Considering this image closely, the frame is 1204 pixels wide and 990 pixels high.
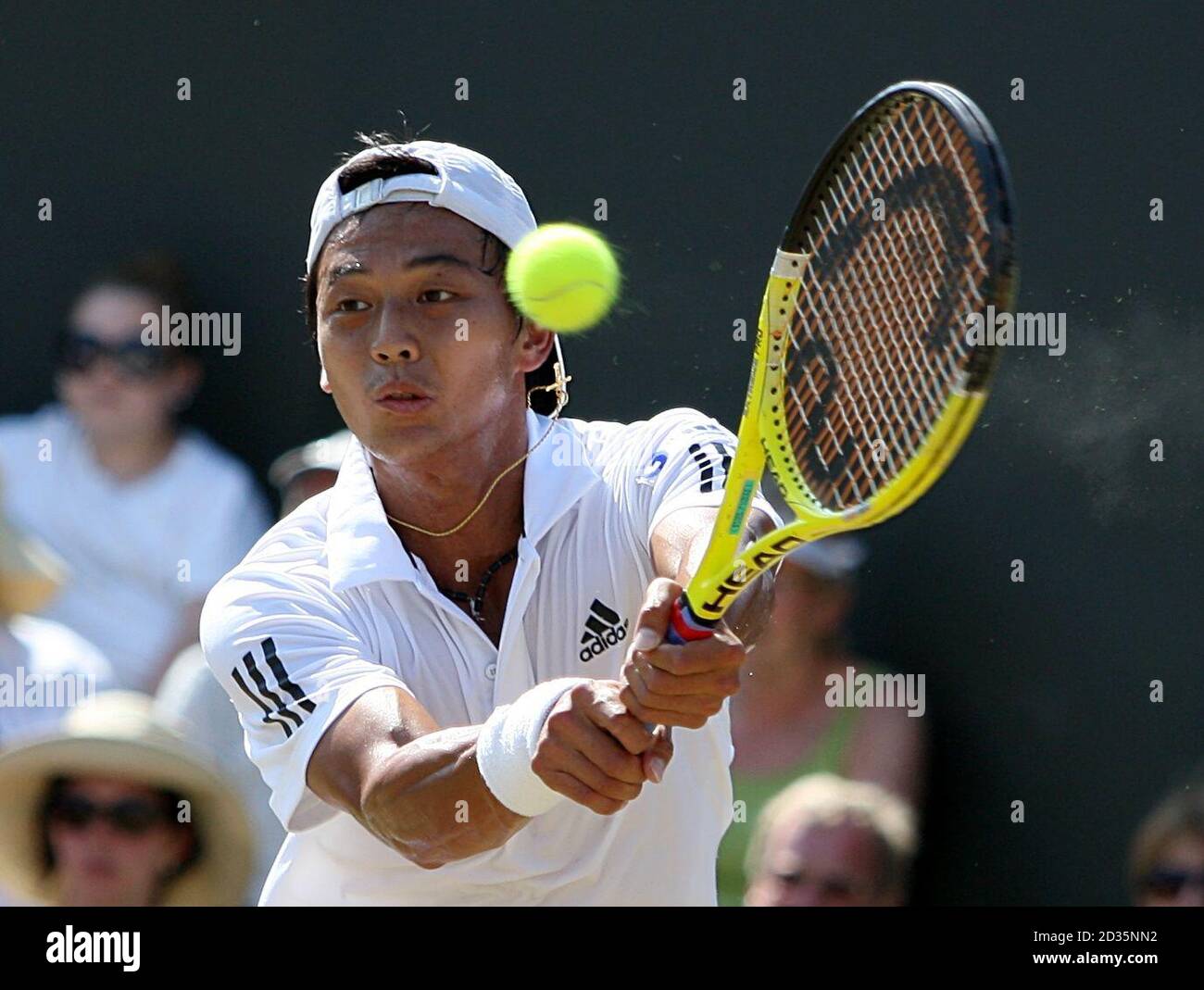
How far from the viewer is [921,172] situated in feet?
12.4

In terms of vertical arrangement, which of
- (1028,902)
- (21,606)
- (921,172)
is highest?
(921,172)

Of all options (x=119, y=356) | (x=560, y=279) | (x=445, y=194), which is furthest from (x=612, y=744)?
(x=119, y=356)

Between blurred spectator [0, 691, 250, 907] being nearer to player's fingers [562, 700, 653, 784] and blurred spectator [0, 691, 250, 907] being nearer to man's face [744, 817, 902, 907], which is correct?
man's face [744, 817, 902, 907]

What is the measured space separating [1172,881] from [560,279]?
1558mm

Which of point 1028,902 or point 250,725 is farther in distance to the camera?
point 1028,902

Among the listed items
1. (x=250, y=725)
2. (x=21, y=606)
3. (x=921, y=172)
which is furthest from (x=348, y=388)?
(x=921, y=172)

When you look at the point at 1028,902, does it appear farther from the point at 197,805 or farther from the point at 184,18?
the point at 184,18

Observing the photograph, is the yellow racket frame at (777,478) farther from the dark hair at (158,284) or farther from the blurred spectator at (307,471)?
the dark hair at (158,284)

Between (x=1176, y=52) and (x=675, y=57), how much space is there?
1041 millimetres

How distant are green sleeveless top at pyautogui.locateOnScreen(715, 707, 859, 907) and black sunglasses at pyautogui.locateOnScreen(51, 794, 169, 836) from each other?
36.6 inches

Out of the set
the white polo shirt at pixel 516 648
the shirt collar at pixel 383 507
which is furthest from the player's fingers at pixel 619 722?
the shirt collar at pixel 383 507

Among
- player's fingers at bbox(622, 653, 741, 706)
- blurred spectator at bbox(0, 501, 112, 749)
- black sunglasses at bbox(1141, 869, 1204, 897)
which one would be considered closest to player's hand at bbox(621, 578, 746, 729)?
player's fingers at bbox(622, 653, 741, 706)
